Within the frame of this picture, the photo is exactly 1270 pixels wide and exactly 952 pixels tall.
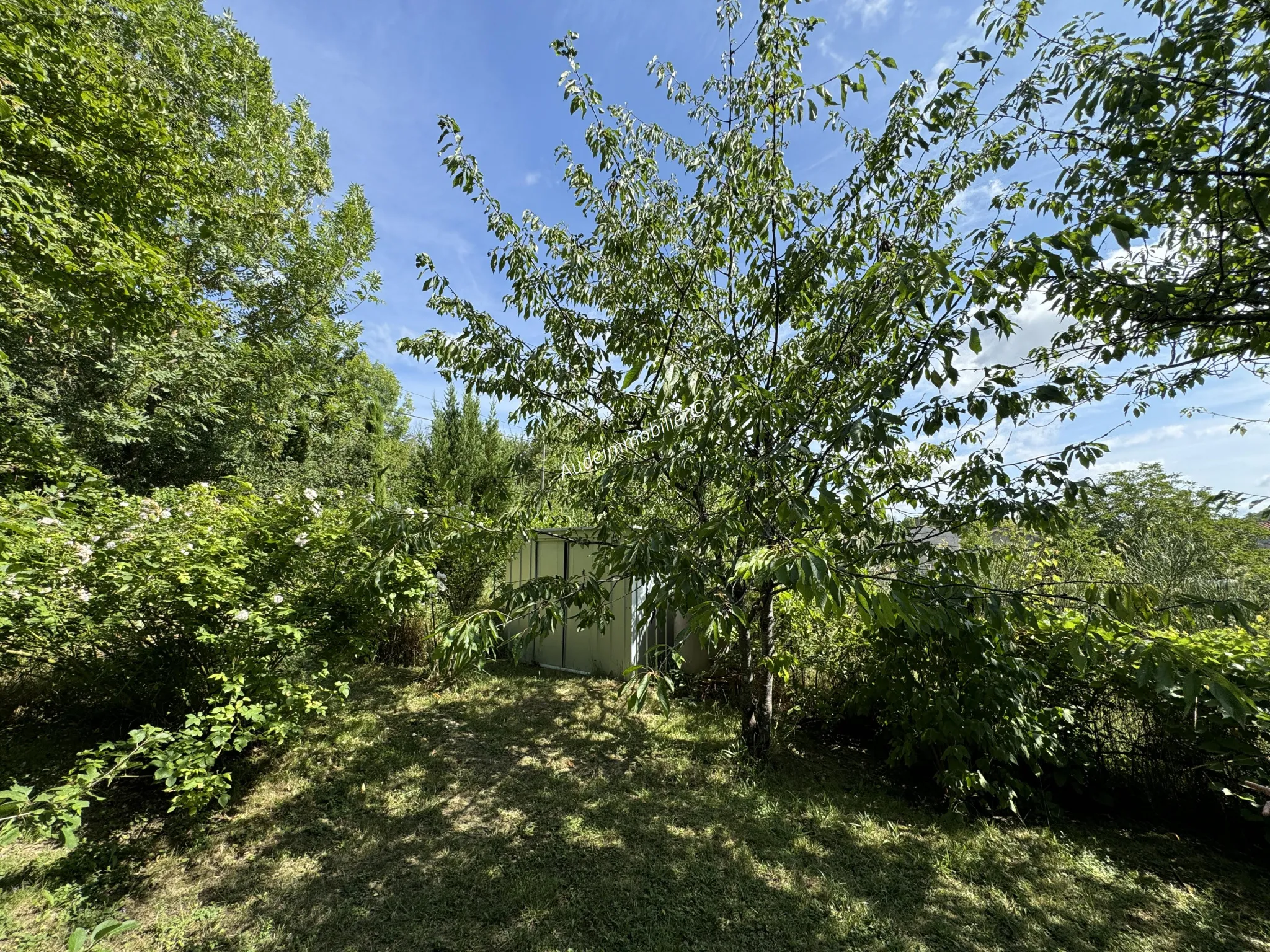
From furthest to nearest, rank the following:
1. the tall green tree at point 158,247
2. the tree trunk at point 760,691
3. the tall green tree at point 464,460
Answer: the tall green tree at point 464,460
the tall green tree at point 158,247
the tree trunk at point 760,691

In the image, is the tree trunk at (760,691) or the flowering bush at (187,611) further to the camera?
the tree trunk at (760,691)

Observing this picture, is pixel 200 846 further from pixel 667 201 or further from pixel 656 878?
pixel 667 201

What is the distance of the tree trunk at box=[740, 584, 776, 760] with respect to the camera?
352cm

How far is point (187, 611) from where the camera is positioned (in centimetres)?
273

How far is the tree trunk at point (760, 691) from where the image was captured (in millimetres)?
3518

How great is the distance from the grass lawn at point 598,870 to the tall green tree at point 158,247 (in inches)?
159

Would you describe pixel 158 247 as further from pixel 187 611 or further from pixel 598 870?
pixel 598 870

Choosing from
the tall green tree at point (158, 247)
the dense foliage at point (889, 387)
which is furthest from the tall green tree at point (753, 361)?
→ the tall green tree at point (158, 247)

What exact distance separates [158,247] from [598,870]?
7741 millimetres

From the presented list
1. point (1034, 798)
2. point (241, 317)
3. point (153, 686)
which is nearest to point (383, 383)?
point (241, 317)

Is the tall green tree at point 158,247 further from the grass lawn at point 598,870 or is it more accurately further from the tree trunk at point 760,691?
the tree trunk at point 760,691

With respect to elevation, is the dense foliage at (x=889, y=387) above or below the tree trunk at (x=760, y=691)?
above

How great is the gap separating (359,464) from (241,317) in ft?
12.3

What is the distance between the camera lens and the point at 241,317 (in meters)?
8.62
